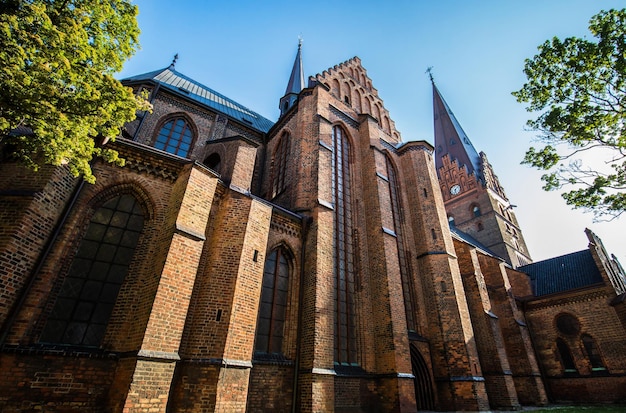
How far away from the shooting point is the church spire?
2455cm

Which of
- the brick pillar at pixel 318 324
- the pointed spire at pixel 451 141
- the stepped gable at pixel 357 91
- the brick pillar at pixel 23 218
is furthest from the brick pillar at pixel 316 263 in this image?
the pointed spire at pixel 451 141

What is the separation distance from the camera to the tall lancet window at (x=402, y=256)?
12.8 m

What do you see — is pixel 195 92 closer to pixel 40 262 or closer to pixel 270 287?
pixel 270 287

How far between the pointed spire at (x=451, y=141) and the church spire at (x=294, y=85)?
64.6 ft

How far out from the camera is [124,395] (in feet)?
18.6

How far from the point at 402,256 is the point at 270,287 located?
6834mm

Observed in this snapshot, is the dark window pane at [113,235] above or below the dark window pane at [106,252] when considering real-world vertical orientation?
above

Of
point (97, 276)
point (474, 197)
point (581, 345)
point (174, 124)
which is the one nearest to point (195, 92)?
point (174, 124)

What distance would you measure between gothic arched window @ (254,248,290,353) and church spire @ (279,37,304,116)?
48.8 ft

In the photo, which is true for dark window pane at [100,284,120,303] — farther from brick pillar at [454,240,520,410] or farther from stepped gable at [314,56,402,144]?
stepped gable at [314,56,402,144]

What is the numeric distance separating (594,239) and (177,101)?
2560 centimetres

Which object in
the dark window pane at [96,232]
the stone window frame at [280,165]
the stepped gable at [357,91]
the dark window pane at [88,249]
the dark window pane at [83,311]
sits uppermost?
the stepped gable at [357,91]

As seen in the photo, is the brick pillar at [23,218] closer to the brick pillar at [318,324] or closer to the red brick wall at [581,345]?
the brick pillar at [318,324]

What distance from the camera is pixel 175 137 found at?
14.2 metres
